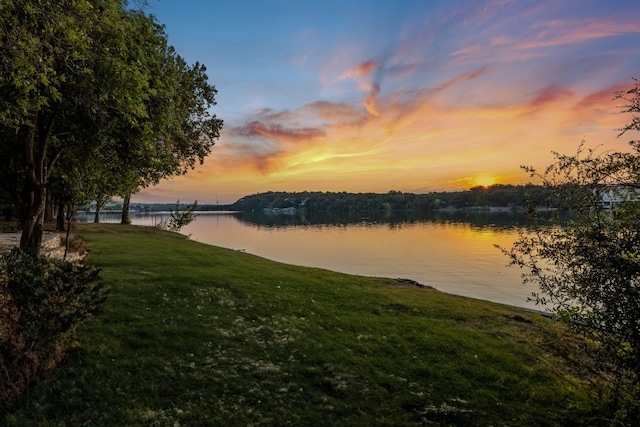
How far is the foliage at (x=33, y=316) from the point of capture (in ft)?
26.4

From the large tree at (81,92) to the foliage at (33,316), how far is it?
11.3ft

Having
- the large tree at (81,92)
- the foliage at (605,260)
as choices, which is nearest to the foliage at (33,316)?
the large tree at (81,92)

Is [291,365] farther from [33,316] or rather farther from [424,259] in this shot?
[424,259]

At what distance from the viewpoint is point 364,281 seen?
26203 millimetres

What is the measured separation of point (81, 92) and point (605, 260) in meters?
14.7

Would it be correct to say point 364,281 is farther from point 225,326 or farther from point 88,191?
point 88,191

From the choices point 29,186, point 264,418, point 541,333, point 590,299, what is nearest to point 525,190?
point 590,299

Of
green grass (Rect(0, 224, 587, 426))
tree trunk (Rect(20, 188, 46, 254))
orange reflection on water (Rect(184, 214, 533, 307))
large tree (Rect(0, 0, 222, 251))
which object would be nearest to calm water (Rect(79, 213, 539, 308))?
orange reflection on water (Rect(184, 214, 533, 307))

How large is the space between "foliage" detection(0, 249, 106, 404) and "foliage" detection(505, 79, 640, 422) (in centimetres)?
1111

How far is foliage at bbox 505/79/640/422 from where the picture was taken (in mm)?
7566

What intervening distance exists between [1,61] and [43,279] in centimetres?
478

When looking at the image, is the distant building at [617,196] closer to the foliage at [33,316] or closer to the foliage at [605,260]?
the foliage at [605,260]

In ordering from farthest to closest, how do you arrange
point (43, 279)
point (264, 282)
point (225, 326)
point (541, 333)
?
point (264, 282) → point (541, 333) → point (225, 326) → point (43, 279)

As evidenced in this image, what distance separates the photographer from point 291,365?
11000mm
